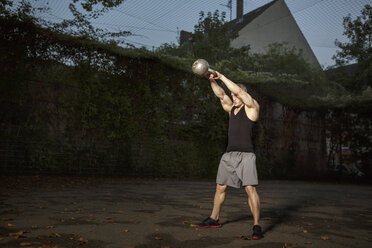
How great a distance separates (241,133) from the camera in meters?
3.78

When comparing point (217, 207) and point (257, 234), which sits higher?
point (217, 207)

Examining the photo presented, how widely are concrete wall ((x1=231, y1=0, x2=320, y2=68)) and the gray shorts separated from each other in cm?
1867

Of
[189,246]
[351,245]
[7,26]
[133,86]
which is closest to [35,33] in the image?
[7,26]

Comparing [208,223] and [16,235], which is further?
[208,223]

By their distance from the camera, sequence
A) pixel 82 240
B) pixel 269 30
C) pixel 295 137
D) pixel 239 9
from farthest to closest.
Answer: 1. pixel 239 9
2. pixel 269 30
3. pixel 295 137
4. pixel 82 240

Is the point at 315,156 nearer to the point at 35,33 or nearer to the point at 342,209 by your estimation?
the point at 342,209

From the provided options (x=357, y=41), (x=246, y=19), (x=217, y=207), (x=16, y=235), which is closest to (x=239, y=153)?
(x=217, y=207)

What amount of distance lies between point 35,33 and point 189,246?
7.05 m

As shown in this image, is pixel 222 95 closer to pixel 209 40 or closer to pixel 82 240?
pixel 82 240

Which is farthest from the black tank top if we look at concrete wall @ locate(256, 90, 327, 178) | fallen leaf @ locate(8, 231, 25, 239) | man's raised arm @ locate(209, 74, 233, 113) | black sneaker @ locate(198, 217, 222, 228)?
concrete wall @ locate(256, 90, 327, 178)

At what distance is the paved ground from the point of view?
316cm

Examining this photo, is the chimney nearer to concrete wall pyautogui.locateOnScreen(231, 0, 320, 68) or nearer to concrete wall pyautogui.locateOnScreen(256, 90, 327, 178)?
concrete wall pyautogui.locateOnScreen(231, 0, 320, 68)

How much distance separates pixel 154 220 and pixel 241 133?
149cm

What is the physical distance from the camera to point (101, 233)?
11.1 ft
